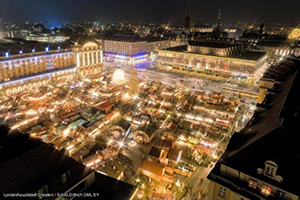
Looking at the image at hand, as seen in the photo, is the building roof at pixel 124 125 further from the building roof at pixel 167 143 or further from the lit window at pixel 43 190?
the lit window at pixel 43 190

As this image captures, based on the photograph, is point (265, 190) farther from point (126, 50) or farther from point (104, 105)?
point (126, 50)

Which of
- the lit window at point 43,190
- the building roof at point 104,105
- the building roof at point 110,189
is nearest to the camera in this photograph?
the lit window at point 43,190

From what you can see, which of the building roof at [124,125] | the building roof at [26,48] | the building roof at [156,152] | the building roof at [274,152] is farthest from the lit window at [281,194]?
the building roof at [26,48]

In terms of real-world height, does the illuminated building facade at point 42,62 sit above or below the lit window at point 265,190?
below

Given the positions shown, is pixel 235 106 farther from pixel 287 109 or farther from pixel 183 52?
pixel 183 52

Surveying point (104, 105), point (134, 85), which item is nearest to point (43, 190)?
point (104, 105)
